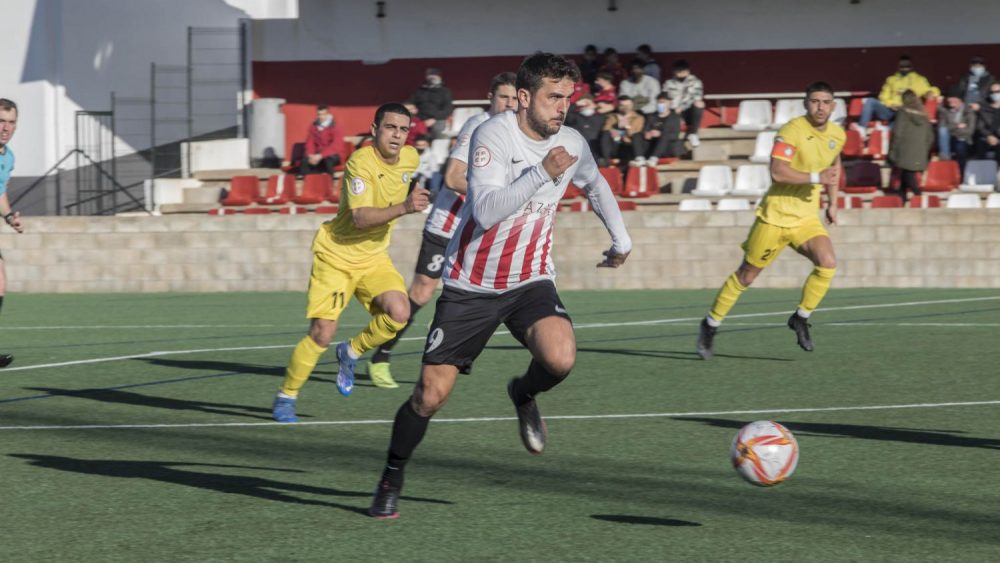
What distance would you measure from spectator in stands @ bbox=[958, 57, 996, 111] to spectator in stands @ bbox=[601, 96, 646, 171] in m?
4.70

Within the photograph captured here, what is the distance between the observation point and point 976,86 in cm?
2136

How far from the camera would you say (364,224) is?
8.55 m

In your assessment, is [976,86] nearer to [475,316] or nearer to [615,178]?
[615,178]

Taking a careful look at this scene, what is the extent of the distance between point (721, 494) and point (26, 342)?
29.6 ft

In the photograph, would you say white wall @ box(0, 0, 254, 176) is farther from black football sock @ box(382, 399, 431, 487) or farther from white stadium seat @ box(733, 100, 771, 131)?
black football sock @ box(382, 399, 431, 487)

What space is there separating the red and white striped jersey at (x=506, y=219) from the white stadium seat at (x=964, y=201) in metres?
14.6

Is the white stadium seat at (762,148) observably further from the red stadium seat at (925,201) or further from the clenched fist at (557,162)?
the clenched fist at (557,162)

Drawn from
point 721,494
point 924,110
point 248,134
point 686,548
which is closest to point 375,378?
point 721,494

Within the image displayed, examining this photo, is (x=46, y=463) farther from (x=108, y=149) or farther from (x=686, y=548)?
(x=108, y=149)

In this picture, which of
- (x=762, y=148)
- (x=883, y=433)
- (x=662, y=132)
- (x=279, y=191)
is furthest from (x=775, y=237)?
(x=279, y=191)

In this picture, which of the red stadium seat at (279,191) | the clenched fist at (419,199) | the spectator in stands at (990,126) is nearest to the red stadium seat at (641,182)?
the spectator in stands at (990,126)

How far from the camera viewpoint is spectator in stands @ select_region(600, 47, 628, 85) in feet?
78.3

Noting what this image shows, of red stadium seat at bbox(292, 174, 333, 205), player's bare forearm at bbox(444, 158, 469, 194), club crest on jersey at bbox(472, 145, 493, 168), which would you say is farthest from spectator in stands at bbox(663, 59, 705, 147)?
club crest on jersey at bbox(472, 145, 493, 168)

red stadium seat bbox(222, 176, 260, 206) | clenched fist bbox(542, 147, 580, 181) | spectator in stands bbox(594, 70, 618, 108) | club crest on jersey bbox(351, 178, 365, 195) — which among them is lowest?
red stadium seat bbox(222, 176, 260, 206)
